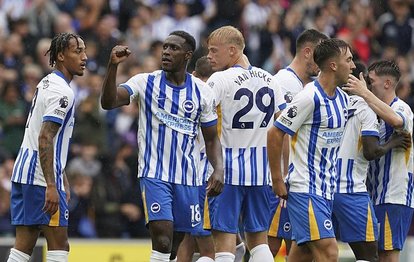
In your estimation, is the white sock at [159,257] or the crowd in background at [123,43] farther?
the crowd in background at [123,43]

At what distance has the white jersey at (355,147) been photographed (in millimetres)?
12258

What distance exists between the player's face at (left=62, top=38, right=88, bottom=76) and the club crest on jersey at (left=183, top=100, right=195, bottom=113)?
1.05m

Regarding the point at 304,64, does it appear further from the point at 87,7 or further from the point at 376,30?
the point at 376,30

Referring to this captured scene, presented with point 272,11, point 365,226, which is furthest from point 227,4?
point 365,226

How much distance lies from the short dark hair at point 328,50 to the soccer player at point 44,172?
7.65ft

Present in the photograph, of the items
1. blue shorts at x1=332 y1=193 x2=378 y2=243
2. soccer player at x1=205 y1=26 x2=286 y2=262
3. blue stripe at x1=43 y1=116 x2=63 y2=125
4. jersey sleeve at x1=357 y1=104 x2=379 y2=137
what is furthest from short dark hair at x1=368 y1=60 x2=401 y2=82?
blue stripe at x1=43 y1=116 x2=63 y2=125

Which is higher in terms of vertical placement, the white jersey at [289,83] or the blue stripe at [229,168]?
the white jersey at [289,83]

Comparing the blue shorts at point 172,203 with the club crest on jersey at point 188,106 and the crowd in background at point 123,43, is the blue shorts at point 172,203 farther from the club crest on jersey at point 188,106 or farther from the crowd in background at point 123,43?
the crowd in background at point 123,43

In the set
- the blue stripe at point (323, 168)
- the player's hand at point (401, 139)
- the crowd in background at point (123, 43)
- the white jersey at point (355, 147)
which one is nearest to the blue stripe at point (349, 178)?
the white jersey at point (355, 147)

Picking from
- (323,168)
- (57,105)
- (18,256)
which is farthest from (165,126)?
(18,256)

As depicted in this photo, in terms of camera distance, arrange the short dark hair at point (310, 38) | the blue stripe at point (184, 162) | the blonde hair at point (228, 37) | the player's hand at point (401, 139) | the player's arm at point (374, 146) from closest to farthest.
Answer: the blue stripe at point (184, 162) → the player's arm at point (374, 146) → the blonde hair at point (228, 37) → the player's hand at point (401, 139) → the short dark hair at point (310, 38)

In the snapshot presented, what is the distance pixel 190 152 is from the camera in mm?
11812

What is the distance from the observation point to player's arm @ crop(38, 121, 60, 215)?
37.0ft

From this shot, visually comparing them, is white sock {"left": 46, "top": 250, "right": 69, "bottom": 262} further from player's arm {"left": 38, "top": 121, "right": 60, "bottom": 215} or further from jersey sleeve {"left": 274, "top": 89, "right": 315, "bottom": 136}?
jersey sleeve {"left": 274, "top": 89, "right": 315, "bottom": 136}
